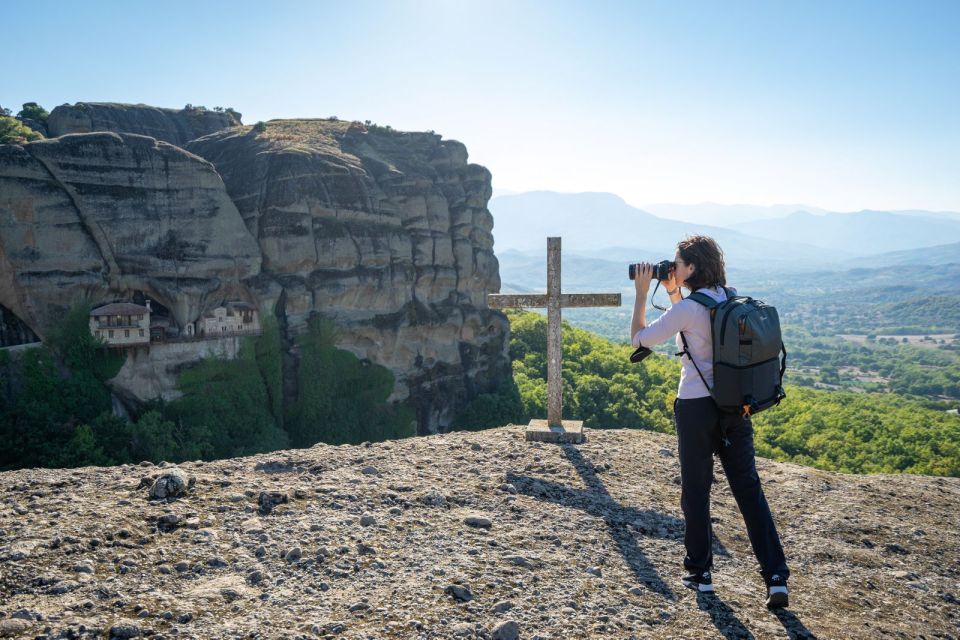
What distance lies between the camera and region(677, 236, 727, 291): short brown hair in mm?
5090

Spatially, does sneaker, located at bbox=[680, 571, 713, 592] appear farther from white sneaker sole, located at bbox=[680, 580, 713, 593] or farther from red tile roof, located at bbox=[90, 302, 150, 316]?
red tile roof, located at bbox=[90, 302, 150, 316]

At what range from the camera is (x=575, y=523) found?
6.68 m

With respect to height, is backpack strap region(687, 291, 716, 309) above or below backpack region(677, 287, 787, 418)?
above

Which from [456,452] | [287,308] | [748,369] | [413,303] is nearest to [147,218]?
[287,308]

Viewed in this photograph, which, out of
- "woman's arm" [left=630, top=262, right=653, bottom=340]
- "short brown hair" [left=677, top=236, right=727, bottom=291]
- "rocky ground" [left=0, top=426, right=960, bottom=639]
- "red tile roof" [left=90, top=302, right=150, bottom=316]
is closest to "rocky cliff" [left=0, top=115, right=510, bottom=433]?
"red tile roof" [left=90, top=302, right=150, bottom=316]

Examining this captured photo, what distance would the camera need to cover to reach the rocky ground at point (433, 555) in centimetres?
470

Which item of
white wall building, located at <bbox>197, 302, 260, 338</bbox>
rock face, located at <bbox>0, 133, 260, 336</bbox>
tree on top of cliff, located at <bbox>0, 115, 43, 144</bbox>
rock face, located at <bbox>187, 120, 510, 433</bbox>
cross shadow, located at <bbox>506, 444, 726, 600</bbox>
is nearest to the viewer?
cross shadow, located at <bbox>506, 444, 726, 600</bbox>

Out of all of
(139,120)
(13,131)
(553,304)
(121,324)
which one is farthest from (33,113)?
(553,304)

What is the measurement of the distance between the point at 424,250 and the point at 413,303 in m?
2.73

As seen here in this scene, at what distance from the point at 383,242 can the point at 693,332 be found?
87.6ft

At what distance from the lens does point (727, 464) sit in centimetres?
506

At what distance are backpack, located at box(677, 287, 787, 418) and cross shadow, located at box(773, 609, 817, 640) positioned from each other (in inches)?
64.6

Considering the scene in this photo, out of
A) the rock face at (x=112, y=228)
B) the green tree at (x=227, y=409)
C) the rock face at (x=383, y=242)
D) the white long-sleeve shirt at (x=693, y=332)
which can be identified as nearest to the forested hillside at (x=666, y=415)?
the rock face at (x=383, y=242)

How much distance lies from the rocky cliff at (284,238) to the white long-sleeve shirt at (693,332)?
23341 mm
